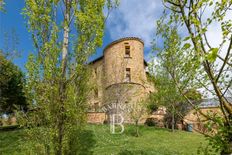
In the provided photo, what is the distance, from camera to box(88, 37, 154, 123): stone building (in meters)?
29.7

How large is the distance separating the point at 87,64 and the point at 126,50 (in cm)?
2445

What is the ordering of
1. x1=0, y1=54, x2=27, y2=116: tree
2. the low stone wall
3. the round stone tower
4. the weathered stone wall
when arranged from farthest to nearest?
the weathered stone wall → the round stone tower → the low stone wall → x1=0, y1=54, x2=27, y2=116: tree

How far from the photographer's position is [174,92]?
20.1 metres

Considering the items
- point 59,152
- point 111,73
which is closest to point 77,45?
point 59,152

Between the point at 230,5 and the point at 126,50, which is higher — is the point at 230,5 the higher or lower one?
the lower one

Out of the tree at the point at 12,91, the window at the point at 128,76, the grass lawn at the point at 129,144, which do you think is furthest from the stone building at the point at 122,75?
the tree at the point at 12,91

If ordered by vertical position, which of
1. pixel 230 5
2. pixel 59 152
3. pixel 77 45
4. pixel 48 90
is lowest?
pixel 59 152

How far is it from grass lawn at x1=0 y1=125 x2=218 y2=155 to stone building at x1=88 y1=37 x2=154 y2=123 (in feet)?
25.4

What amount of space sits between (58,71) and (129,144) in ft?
30.4

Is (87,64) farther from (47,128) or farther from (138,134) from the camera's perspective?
(138,134)

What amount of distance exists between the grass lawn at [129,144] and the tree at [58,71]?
560 cm

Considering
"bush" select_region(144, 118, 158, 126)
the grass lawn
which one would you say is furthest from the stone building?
the grass lawn

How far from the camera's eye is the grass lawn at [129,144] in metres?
14.4

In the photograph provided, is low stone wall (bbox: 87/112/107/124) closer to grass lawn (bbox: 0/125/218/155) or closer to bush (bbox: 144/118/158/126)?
bush (bbox: 144/118/158/126)
